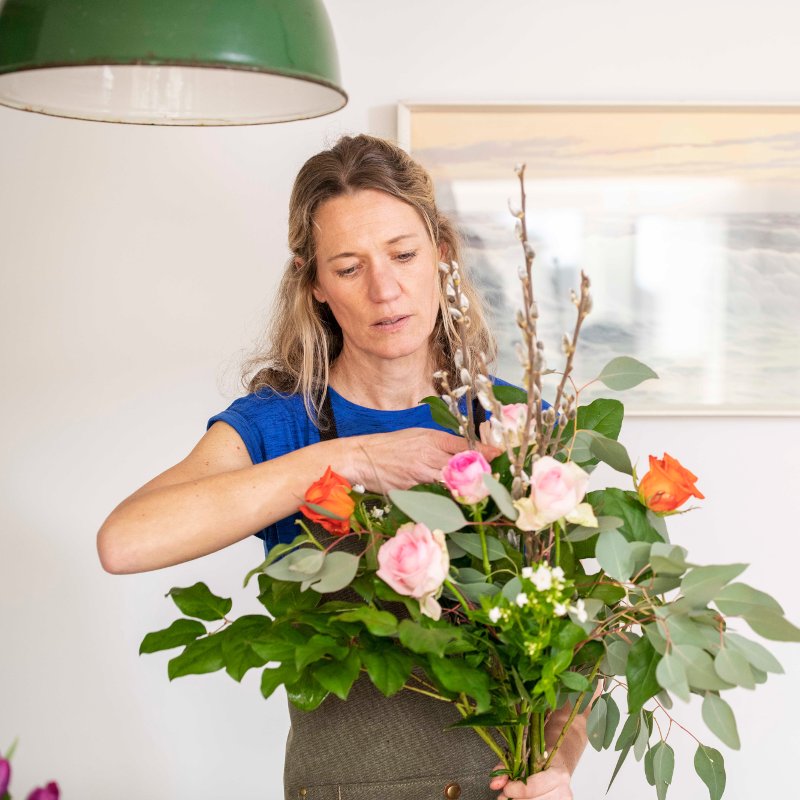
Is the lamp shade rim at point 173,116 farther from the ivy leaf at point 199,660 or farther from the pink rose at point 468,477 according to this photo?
the ivy leaf at point 199,660

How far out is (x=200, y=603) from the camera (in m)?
1.19

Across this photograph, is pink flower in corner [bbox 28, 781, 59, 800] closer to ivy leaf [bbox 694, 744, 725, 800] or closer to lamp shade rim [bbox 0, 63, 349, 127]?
lamp shade rim [bbox 0, 63, 349, 127]

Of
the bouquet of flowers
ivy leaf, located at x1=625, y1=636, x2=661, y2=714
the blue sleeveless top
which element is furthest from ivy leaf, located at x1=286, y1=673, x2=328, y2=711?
the blue sleeveless top

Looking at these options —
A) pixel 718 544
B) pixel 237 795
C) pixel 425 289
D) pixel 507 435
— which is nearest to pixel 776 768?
pixel 718 544

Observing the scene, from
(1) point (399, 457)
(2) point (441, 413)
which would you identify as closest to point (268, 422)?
(1) point (399, 457)

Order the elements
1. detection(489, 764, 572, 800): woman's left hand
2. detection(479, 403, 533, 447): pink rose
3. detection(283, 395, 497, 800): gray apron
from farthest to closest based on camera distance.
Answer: detection(283, 395, 497, 800): gray apron → detection(489, 764, 572, 800): woman's left hand → detection(479, 403, 533, 447): pink rose

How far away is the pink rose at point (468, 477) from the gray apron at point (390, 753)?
51 cm

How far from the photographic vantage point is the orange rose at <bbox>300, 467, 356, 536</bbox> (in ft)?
3.49

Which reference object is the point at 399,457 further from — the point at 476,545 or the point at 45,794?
the point at 45,794

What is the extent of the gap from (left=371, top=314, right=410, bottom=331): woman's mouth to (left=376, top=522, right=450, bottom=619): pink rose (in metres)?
0.66

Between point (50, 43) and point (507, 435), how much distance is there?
603 millimetres

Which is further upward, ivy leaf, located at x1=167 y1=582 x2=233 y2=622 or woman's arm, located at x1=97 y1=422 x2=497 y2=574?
woman's arm, located at x1=97 y1=422 x2=497 y2=574

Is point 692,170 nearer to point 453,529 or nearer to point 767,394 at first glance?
point 767,394

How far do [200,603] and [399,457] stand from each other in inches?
12.1
